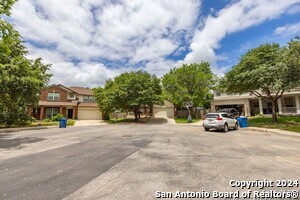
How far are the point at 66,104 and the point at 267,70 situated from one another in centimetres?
3438

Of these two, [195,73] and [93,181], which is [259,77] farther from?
[93,181]

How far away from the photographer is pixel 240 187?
4.32 meters

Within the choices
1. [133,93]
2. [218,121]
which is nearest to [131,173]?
[218,121]

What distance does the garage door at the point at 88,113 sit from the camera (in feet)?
128

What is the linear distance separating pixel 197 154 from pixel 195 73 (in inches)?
1113

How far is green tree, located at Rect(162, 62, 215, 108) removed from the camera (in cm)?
3319

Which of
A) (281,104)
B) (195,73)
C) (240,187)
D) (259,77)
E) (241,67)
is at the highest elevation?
(195,73)

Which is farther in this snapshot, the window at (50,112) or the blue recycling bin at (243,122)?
the window at (50,112)

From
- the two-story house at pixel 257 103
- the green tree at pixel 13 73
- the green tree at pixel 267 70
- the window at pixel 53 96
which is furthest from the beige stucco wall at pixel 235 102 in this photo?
the window at pixel 53 96

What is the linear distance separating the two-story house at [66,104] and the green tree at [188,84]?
18.0 metres

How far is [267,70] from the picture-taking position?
1834cm

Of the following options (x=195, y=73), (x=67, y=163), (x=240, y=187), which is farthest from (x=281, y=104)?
(x=67, y=163)

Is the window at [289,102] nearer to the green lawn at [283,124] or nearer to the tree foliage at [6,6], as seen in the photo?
the green lawn at [283,124]

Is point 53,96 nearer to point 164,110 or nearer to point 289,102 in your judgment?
point 164,110
